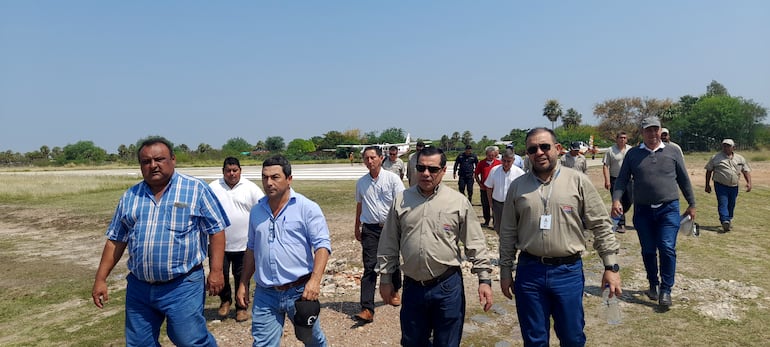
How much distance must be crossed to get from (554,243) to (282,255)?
1.94m

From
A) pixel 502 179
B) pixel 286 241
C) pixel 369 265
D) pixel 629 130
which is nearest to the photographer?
pixel 286 241

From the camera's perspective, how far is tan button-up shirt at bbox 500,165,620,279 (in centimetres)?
306

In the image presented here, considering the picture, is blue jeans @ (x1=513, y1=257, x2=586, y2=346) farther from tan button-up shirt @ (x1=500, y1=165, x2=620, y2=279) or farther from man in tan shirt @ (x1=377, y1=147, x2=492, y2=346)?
man in tan shirt @ (x1=377, y1=147, x2=492, y2=346)

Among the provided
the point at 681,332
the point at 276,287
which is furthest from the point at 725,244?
the point at 276,287

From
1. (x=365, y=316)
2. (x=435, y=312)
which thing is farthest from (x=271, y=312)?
(x=365, y=316)

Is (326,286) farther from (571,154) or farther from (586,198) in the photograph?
(571,154)

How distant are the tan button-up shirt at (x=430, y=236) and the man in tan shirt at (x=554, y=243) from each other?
1.07 feet

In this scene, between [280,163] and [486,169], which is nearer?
[280,163]

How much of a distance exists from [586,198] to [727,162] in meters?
8.61

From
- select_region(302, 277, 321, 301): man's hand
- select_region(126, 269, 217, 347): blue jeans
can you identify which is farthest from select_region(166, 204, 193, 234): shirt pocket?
select_region(302, 277, 321, 301): man's hand

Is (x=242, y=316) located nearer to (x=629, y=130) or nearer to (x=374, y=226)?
(x=374, y=226)

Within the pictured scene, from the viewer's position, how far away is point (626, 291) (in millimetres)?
5922

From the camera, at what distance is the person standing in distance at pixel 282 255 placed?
339cm

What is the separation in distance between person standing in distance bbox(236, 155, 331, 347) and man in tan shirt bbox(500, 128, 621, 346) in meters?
1.48
